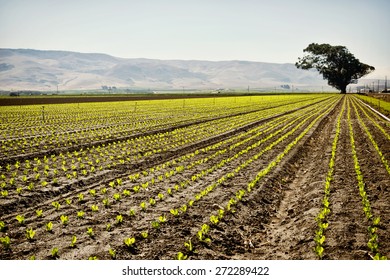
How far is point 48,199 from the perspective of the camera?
826 cm

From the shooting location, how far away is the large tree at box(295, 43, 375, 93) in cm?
8656

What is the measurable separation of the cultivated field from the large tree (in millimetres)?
80586

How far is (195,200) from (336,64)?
302 feet

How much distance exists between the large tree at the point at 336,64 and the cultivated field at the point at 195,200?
3173 inches

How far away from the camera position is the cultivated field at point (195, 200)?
5.66m

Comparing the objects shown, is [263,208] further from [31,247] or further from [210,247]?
[31,247]

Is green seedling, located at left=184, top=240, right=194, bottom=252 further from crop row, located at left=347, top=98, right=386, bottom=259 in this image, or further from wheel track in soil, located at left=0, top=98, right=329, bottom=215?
wheel track in soil, located at left=0, top=98, right=329, bottom=215

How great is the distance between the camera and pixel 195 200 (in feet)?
26.3

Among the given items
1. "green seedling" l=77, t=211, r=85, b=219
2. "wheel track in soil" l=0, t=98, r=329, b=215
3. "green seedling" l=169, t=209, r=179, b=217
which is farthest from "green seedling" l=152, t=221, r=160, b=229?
"wheel track in soil" l=0, t=98, r=329, b=215

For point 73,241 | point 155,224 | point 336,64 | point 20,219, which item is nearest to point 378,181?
point 155,224

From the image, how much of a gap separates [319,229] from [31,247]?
17.4 ft

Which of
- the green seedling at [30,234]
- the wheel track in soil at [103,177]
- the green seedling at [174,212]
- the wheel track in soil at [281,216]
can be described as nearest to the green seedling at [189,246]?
the wheel track in soil at [281,216]

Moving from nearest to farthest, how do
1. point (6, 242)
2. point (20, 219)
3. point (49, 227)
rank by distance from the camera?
1. point (6, 242)
2. point (49, 227)
3. point (20, 219)

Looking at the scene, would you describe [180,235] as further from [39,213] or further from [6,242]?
[39,213]
